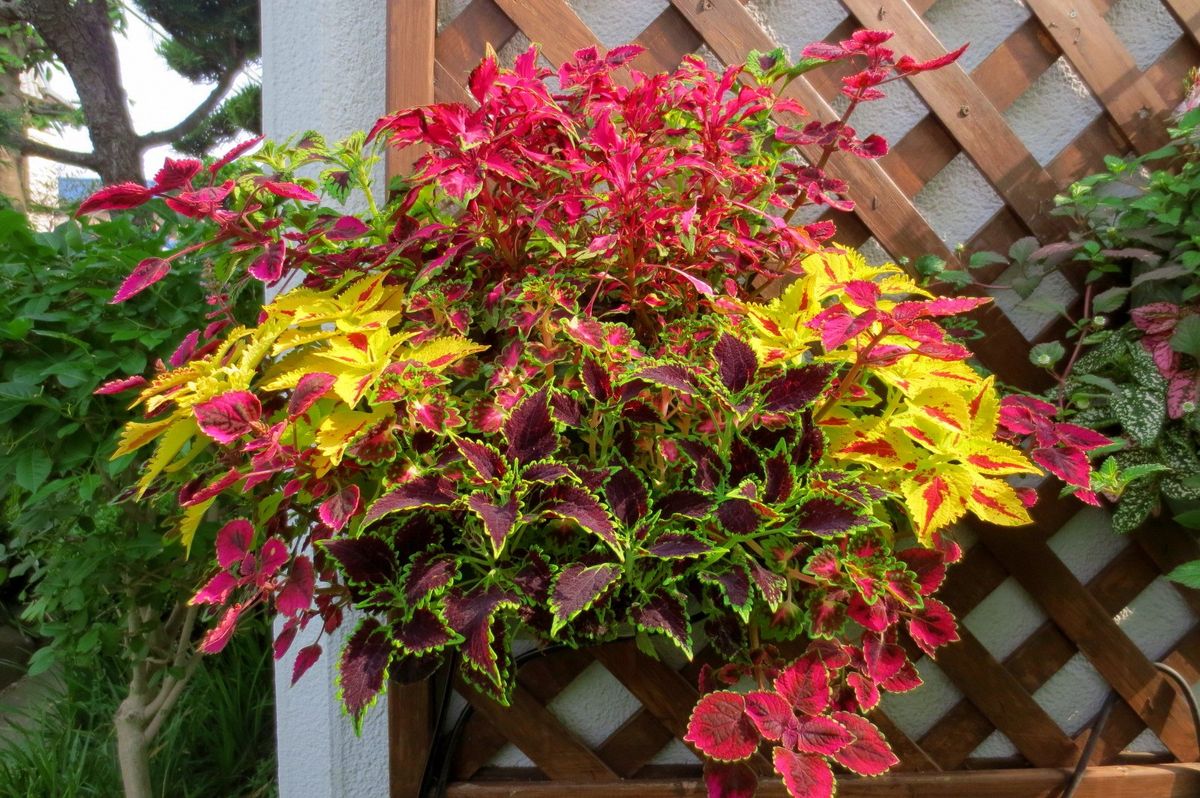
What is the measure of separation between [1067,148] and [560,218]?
2.59 feet

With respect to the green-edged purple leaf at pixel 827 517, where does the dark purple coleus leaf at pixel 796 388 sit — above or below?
above

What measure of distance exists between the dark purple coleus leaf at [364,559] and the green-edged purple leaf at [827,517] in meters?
0.37

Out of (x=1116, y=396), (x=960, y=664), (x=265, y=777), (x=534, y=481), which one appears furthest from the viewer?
(x=265, y=777)

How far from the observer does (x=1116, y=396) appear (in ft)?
3.25

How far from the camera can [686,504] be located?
2.21 ft

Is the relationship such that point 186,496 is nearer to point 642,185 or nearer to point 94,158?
point 642,185

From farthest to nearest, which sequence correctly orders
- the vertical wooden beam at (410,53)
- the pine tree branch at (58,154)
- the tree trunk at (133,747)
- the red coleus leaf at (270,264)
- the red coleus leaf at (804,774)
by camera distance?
1. the pine tree branch at (58,154)
2. the tree trunk at (133,747)
3. the vertical wooden beam at (410,53)
4. the red coleus leaf at (270,264)
5. the red coleus leaf at (804,774)

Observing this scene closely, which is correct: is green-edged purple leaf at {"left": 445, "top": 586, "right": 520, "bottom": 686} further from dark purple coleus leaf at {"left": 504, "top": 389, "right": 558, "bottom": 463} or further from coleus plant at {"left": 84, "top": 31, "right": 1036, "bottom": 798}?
dark purple coleus leaf at {"left": 504, "top": 389, "right": 558, "bottom": 463}

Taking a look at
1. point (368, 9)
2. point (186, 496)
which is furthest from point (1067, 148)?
point (186, 496)

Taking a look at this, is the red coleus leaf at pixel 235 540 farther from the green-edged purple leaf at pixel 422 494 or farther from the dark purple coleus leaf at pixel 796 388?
the dark purple coleus leaf at pixel 796 388

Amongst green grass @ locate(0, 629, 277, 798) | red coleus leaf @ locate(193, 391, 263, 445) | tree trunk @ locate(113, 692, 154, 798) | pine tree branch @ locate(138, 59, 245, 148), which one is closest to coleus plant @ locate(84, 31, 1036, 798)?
Result: red coleus leaf @ locate(193, 391, 263, 445)

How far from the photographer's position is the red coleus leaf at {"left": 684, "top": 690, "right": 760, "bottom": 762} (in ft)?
Answer: 2.01

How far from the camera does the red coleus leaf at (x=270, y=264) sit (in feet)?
2.28

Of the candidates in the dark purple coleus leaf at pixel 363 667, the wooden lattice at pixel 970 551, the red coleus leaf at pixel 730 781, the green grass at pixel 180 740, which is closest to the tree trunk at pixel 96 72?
the green grass at pixel 180 740
